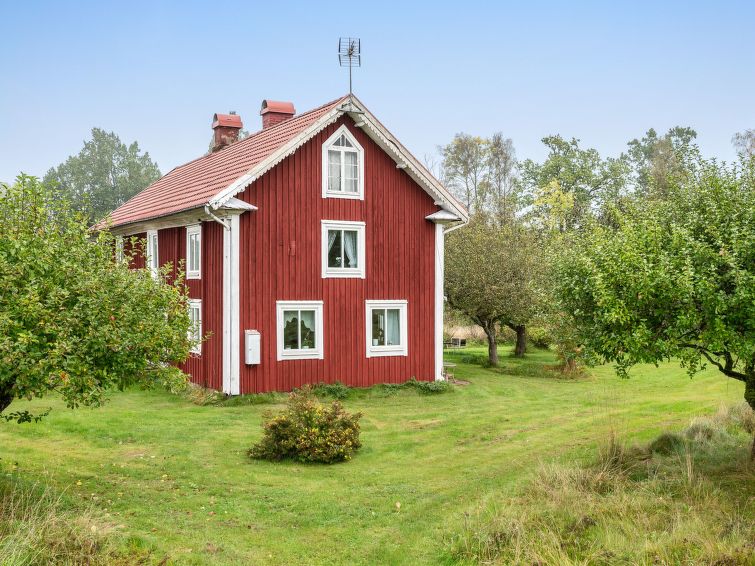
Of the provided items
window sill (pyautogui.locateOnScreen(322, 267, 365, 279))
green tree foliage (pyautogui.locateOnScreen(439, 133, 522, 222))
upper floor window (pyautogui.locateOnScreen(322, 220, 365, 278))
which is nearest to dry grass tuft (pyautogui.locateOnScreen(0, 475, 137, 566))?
window sill (pyautogui.locateOnScreen(322, 267, 365, 279))

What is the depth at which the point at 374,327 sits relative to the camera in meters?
21.3

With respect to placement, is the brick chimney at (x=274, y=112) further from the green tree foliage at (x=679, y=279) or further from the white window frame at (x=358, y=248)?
the green tree foliage at (x=679, y=279)

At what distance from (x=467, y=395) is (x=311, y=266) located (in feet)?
20.3

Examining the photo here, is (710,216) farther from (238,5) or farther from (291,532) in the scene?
(238,5)

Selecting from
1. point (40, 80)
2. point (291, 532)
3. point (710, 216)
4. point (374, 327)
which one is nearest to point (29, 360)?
point (291, 532)

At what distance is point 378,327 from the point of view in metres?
21.4

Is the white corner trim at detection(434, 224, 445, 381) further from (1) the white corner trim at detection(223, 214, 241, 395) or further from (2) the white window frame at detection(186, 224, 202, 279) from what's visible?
(2) the white window frame at detection(186, 224, 202, 279)

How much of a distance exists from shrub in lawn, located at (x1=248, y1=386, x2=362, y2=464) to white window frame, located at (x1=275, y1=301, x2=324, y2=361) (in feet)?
20.5

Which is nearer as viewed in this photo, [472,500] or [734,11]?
[472,500]

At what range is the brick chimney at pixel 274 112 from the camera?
2617 centimetres

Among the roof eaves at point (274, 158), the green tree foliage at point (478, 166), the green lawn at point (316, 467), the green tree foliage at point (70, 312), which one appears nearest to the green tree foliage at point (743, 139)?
the green tree foliage at point (478, 166)

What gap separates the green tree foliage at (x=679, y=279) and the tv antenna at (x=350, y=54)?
39.2 feet

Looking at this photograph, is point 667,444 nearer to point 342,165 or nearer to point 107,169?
point 342,165

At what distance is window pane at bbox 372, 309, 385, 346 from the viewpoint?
70.0ft
